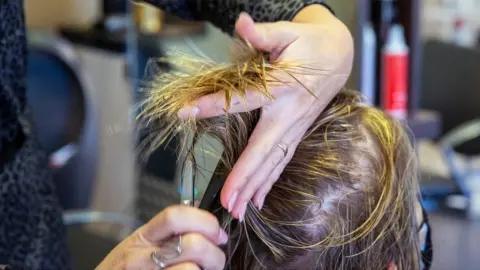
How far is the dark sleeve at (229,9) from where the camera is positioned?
0.99m

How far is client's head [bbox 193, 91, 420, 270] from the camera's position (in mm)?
905

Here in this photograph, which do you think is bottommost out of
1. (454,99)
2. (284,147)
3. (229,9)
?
(454,99)

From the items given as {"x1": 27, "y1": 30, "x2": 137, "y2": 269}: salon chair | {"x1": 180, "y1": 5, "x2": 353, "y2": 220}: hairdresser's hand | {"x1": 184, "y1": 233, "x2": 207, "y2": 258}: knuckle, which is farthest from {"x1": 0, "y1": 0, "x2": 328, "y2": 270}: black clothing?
{"x1": 27, "y1": 30, "x2": 137, "y2": 269}: salon chair

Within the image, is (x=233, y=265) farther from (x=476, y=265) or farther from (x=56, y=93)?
(x=56, y=93)

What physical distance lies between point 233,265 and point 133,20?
1.78 metres

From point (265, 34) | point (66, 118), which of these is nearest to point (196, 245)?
point (265, 34)

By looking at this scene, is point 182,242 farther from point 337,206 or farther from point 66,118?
point 66,118

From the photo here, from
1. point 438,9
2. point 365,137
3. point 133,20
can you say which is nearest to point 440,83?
point 438,9

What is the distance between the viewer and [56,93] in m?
2.97

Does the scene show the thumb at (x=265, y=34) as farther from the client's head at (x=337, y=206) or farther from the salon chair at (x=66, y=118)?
the salon chair at (x=66, y=118)

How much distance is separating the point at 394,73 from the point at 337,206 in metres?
1.04

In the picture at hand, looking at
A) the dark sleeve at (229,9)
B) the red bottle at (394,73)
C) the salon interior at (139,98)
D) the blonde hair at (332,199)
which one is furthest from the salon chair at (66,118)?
the blonde hair at (332,199)

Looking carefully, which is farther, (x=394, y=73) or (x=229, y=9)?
(x=394, y=73)

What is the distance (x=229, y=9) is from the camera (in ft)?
3.42
